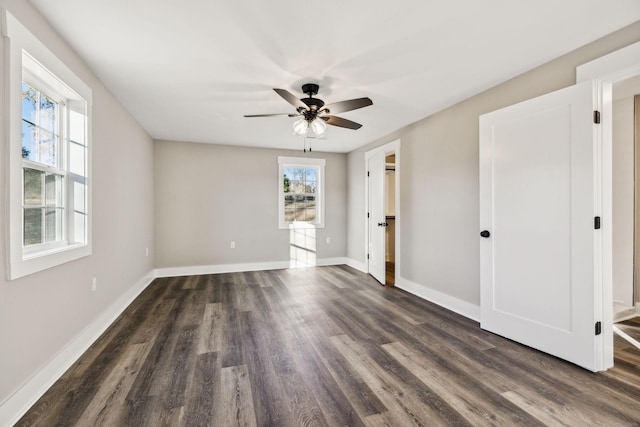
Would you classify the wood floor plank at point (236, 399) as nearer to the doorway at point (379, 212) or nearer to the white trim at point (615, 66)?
the doorway at point (379, 212)

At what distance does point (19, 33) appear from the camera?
1633 millimetres

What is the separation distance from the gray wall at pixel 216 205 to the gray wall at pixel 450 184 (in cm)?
247

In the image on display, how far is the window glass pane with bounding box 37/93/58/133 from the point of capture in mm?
2078

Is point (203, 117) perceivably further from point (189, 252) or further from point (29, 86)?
point (189, 252)

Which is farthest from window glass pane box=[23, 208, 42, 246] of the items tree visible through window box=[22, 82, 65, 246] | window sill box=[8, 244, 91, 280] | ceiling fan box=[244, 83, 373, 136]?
ceiling fan box=[244, 83, 373, 136]

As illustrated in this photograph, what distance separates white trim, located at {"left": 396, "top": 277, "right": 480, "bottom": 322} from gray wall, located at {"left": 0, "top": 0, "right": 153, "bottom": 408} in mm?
3636

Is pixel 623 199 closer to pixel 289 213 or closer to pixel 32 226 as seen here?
pixel 289 213

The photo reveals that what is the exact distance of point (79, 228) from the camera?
8.00ft

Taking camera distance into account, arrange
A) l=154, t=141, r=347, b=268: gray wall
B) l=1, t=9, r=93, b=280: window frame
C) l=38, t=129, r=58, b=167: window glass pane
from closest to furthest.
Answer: l=1, t=9, r=93, b=280: window frame, l=38, t=129, r=58, b=167: window glass pane, l=154, t=141, r=347, b=268: gray wall

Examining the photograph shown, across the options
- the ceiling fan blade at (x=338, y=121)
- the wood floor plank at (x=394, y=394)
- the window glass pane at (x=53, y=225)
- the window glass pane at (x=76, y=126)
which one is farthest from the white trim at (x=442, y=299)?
the window glass pane at (x=76, y=126)

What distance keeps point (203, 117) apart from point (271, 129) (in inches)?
37.3

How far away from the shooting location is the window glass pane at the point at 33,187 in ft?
6.29

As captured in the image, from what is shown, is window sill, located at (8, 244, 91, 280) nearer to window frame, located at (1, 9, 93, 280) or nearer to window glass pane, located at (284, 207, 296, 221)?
window frame, located at (1, 9, 93, 280)

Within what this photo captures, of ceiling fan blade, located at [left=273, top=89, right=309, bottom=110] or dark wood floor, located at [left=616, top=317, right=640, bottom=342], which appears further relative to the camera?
dark wood floor, located at [left=616, top=317, right=640, bottom=342]
